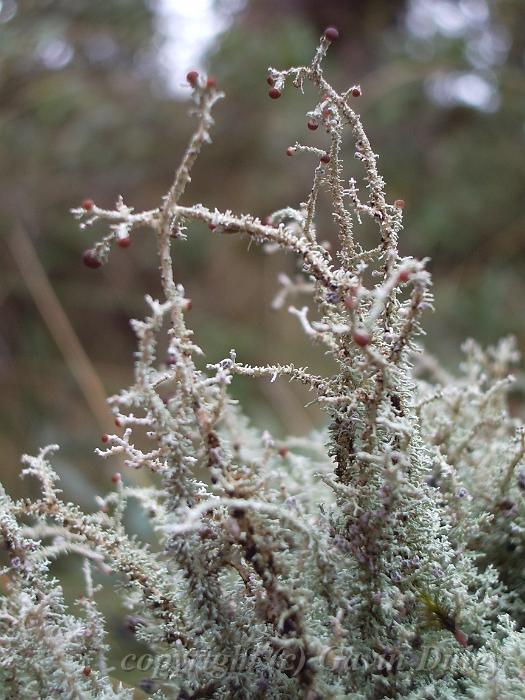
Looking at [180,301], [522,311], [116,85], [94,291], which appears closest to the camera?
[180,301]

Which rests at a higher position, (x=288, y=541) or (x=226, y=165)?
(x=226, y=165)

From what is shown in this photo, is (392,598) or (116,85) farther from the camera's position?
(116,85)

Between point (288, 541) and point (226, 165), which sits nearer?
point (288, 541)

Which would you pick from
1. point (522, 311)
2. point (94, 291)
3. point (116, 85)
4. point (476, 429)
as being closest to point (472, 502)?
point (476, 429)

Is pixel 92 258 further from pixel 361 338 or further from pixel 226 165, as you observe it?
pixel 226 165

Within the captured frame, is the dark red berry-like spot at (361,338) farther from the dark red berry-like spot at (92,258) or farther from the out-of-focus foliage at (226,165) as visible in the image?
the out-of-focus foliage at (226,165)

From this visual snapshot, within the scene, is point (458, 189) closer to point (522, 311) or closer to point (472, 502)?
point (522, 311)

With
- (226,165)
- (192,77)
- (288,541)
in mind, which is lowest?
(288,541)

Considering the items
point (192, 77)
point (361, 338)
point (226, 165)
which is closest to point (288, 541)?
point (361, 338)

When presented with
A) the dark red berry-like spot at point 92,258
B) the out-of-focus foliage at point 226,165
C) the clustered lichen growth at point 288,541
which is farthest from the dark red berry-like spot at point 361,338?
the out-of-focus foliage at point 226,165
